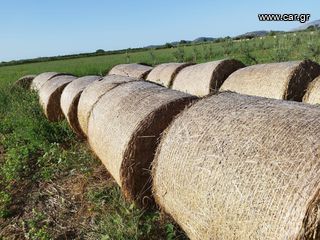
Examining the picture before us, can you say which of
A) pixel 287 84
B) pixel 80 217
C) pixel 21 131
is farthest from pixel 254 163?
pixel 21 131

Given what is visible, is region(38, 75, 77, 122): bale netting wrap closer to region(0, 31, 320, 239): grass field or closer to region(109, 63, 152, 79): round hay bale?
region(0, 31, 320, 239): grass field

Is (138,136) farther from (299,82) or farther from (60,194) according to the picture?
(299,82)

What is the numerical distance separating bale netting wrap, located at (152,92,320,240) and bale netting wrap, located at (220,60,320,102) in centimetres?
389

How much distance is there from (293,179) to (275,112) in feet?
2.71

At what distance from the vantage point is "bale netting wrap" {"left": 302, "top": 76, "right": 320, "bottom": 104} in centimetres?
752

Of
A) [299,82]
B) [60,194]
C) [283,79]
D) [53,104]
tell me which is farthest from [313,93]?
[53,104]

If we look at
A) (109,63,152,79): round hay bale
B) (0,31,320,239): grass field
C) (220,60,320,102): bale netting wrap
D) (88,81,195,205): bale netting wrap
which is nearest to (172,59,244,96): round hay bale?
(220,60,320,102): bale netting wrap

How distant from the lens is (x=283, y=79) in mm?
8133

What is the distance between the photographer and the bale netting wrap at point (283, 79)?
26.6ft

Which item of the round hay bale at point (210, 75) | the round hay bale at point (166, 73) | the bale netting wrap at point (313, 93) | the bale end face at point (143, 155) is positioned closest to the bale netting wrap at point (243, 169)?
the bale end face at point (143, 155)

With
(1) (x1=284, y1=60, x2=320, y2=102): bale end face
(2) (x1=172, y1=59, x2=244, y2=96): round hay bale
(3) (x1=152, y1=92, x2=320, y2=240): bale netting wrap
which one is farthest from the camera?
(2) (x1=172, y1=59, x2=244, y2=96): round hay bale

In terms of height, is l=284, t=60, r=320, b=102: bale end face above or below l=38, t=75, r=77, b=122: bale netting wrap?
above

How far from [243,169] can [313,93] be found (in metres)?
4.83

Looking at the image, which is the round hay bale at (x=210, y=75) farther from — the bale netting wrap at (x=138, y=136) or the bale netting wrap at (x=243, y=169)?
the bale netting wrap at (x=243, y=169)
